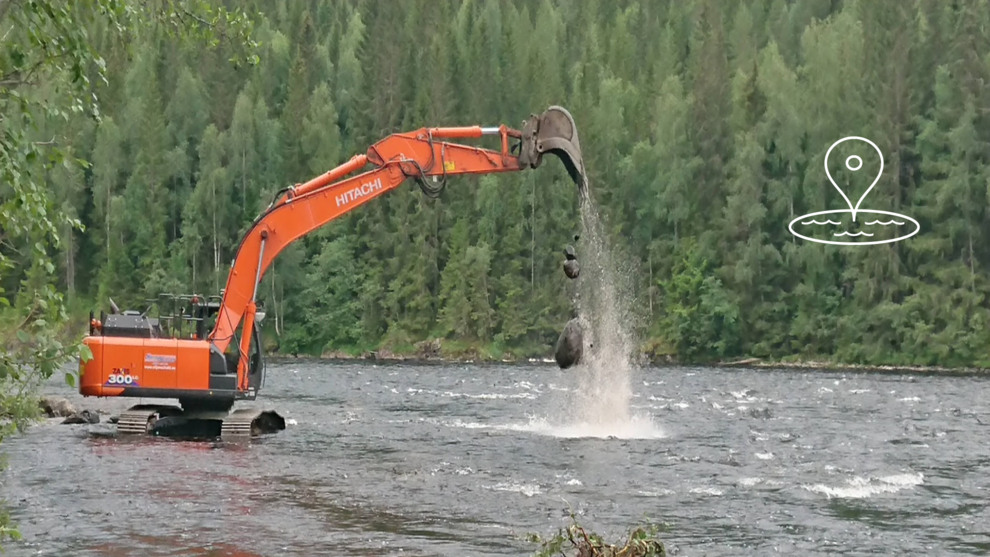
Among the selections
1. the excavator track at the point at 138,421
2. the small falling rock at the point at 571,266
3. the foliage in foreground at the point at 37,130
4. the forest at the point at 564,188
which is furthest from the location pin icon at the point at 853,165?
the foliage in foreground at the point at 37,130

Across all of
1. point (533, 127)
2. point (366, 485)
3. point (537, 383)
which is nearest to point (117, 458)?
point (366, 485)

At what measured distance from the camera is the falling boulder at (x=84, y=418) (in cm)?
3297

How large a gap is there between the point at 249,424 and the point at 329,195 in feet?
16.9

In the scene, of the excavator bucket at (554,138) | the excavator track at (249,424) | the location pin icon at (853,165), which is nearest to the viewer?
the excavator bucket at (554,138)

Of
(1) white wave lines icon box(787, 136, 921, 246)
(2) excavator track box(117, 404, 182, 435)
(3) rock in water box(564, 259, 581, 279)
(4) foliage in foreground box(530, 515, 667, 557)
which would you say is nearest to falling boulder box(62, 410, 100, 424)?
(2) excavator track box(117, 404, 182, 435)

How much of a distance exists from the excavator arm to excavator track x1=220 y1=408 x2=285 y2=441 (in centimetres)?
82

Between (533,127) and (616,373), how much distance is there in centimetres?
929

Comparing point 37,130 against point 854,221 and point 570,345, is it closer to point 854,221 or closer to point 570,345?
point 570,345

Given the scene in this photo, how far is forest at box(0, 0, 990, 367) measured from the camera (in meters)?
79.9

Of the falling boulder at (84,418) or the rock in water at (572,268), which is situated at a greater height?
the rock in water at (572,268)

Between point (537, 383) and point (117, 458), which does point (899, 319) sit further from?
point (117, 458)

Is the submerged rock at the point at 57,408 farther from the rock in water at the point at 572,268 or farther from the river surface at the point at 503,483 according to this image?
the rock in water at the point at 572,268

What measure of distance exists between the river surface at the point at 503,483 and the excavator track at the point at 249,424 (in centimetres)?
58

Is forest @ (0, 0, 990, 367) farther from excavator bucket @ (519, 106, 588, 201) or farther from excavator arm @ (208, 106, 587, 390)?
excavator bucket @ (519, 106, 588, 201)
